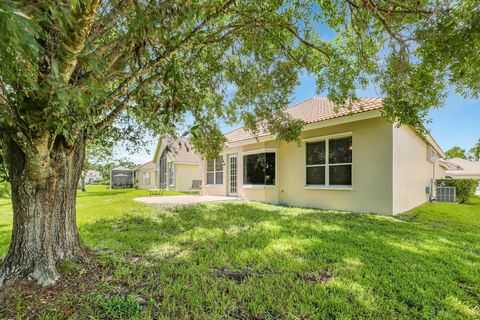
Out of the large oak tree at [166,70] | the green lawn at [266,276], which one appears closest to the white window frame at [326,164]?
the green lawn at [266,276]

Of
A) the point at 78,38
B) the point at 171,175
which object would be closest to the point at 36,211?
the point at 78,38

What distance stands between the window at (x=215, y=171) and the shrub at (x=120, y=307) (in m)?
13.2

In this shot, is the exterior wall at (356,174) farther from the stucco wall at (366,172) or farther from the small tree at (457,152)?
the small tree at (457,152)

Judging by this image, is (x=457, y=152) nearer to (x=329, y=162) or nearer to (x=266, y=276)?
(x=329, y=162)

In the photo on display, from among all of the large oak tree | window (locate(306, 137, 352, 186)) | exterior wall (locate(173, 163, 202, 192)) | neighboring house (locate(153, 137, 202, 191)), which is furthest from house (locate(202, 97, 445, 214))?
exterior wall (locate(173, 163, 202, 192))

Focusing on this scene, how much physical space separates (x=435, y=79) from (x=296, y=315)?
455cm

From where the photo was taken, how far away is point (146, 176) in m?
35.7

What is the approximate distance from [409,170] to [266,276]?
10.4 m

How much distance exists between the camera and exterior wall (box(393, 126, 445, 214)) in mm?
9195

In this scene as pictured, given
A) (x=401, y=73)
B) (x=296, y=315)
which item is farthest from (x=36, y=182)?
(x=401, y=73)

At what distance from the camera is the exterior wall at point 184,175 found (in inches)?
938

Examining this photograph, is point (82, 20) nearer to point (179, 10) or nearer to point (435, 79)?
point (179, 10)

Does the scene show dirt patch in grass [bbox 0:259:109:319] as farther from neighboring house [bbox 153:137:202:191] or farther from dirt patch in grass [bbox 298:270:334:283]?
neighboring house [bbox 153:137:202:191]

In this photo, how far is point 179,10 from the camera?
2754mm
